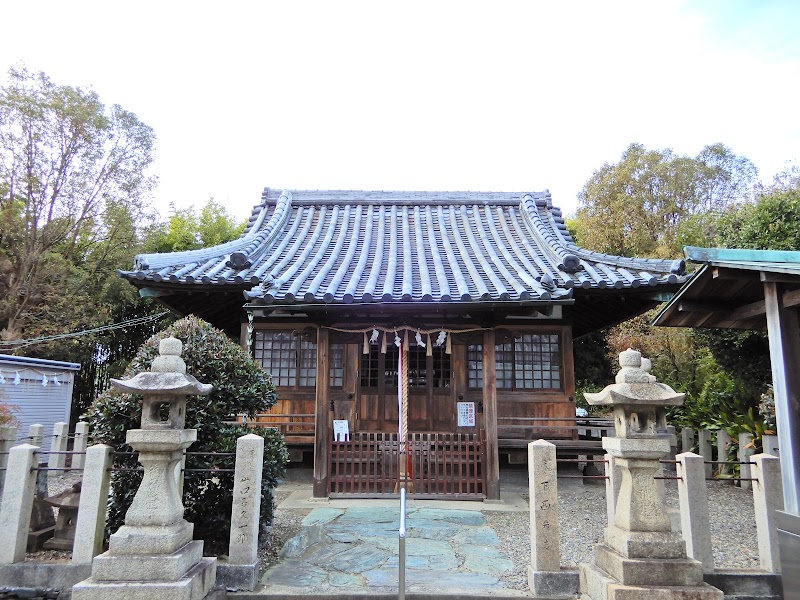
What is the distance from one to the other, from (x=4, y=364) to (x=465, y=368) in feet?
37.9

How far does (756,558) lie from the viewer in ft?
18.9

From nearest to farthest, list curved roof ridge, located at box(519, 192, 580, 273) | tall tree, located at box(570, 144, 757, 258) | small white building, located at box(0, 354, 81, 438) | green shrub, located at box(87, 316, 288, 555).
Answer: green shrub, located at box(87, 316, 288, 555) → curved roof ridge, located at box(519, 192, 580, 273) → small white building, located at box(0, 354, 81, 438) → tall tree, located at box(570, 144, 757, 258)

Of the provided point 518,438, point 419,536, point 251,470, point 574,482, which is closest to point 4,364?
point 251,470

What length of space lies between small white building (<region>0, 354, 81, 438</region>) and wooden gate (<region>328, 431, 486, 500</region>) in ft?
29.5

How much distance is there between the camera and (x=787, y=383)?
193 inches

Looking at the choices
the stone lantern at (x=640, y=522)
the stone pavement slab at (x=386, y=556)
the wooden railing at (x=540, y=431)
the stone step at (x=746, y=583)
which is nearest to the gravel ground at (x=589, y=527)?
the stone pavement slab at (x=386, y=556)

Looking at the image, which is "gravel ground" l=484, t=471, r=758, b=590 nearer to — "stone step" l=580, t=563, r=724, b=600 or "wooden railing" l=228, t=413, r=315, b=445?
"stone step" l=580, t=563, r=724, b=600

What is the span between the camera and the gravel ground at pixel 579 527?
18.5 ft

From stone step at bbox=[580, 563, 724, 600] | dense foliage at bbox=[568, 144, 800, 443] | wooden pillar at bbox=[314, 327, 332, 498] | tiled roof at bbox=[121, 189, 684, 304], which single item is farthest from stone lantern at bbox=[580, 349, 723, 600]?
dense foliage at bbox=[568, 144, 800, 443]

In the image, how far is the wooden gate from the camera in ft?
26.8

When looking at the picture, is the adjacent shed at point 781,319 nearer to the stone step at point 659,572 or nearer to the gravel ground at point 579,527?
the stone step at point 659,572

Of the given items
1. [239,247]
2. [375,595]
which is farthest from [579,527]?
[239,247]

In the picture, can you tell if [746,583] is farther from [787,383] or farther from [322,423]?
[322,423]

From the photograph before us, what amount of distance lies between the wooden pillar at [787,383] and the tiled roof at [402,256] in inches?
133
